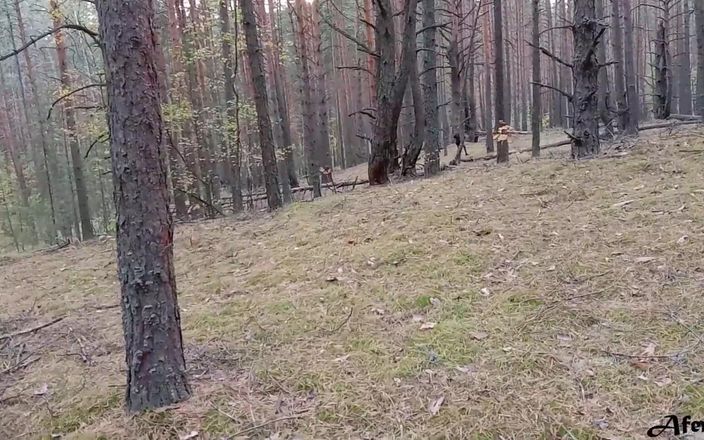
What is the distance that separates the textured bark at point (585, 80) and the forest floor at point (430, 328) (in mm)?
1111

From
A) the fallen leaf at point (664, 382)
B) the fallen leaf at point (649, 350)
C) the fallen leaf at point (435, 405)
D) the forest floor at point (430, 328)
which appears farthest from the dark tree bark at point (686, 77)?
the fallen leaf at point (435, 405)

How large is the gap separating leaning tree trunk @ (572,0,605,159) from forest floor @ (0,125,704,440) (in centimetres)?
111

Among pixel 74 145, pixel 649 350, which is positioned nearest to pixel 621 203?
pixel 649 350

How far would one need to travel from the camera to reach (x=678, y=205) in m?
4.45

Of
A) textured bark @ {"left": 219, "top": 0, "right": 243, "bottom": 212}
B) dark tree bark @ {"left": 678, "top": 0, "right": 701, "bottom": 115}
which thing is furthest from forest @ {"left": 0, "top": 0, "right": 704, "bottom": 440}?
dark tree bark @ {"left": 678, "top": 0, "right": 701, "bottom": 115}

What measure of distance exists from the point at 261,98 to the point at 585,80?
489 cm

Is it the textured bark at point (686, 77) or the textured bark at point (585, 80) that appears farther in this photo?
the textured bark at point (686, 77)

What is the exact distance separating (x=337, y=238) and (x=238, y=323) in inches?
78.9

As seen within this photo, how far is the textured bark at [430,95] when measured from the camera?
344 inches

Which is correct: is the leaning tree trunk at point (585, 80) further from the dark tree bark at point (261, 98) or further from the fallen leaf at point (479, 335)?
the fallen leaf at point (479, 335)

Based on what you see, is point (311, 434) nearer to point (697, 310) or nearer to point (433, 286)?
point (433, 286)

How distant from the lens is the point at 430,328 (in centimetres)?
320

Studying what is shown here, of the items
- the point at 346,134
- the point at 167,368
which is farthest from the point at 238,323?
the point at 346,134

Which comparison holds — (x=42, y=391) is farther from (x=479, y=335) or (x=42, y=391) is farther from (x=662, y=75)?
(x=662, y=75)
